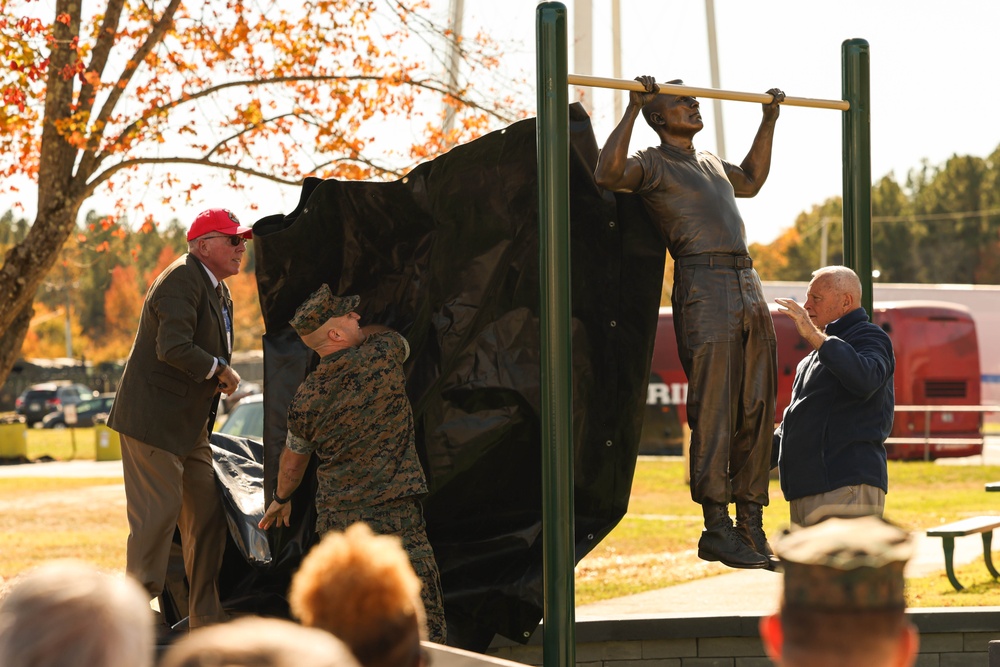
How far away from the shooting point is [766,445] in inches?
200

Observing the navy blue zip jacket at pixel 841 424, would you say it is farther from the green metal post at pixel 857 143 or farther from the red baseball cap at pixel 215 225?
the red baseball cap at pixel 215 225

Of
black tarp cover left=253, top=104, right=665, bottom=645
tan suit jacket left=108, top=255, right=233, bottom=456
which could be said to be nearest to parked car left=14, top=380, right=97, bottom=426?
tan suit jacket left=108, top=255, right=233, bottom=456

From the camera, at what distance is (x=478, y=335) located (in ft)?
18.1

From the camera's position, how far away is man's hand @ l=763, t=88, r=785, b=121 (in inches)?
201

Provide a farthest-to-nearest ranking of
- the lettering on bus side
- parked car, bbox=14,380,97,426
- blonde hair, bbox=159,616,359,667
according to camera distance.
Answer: parked car, bbox=14,380,97,426 < the lettering on bus side < blonde hair, bbox=159,616,359,667

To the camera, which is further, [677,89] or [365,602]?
[677,89]

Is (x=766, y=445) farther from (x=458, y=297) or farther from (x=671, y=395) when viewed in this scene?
(x=671, y=395)

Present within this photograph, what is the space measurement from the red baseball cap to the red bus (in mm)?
18233

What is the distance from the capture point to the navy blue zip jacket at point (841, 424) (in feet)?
16.5

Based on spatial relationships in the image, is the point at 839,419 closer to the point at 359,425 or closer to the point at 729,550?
the point at 729,550

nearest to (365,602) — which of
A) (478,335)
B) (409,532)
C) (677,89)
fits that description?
(409,532)

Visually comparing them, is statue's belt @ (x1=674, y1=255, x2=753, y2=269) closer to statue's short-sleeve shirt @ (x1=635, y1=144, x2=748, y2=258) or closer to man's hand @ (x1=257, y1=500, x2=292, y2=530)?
statue's short-sleeve shirt @ (x1=635, y1=144, x2=748, y2=258)

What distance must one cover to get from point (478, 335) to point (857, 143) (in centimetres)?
193

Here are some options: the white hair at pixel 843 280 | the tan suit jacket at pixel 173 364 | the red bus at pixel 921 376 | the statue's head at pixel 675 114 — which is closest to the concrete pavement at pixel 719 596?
the white hair at pixel 843 280
